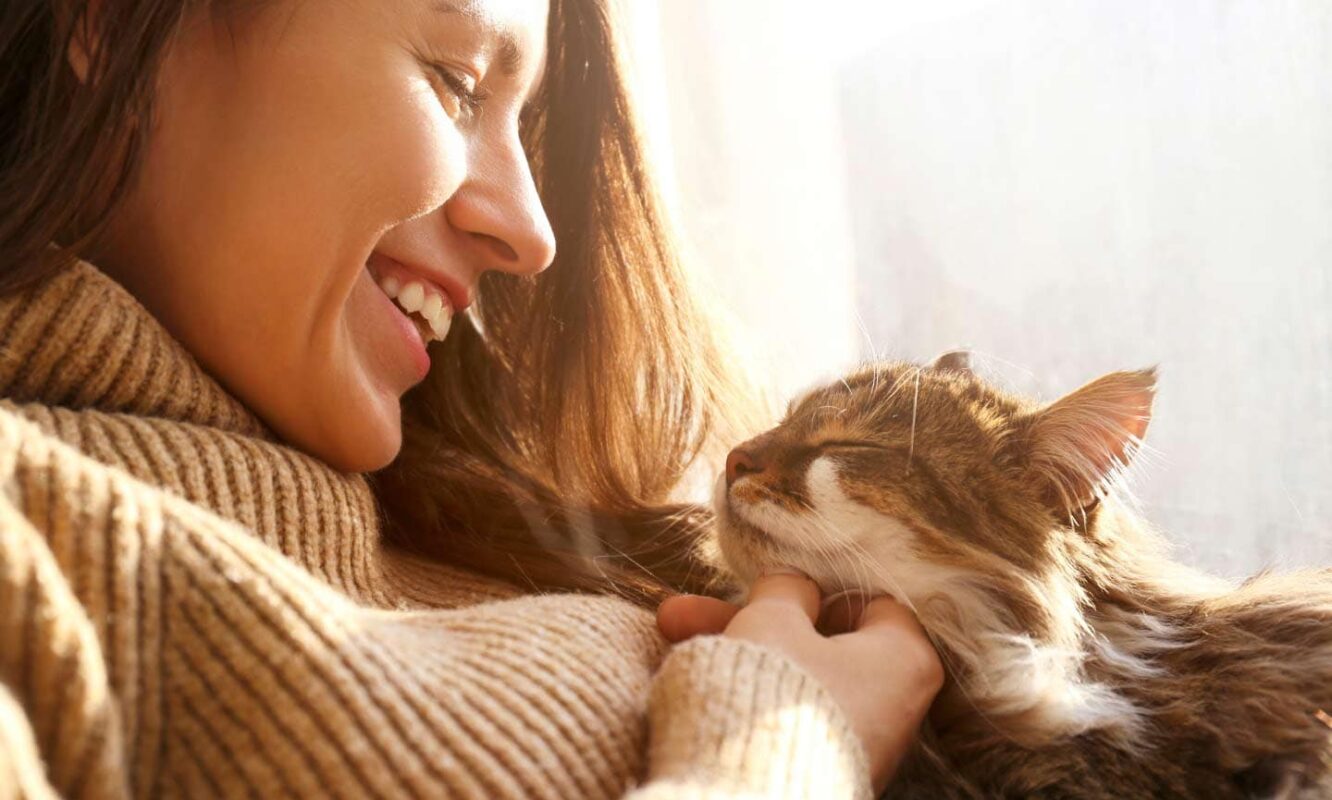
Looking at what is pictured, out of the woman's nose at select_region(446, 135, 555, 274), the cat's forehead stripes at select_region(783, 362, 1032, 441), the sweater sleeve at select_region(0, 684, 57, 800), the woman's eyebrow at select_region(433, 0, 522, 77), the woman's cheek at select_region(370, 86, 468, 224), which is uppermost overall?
the woman's eyebrow at select_region(433, 0, 522, 77)

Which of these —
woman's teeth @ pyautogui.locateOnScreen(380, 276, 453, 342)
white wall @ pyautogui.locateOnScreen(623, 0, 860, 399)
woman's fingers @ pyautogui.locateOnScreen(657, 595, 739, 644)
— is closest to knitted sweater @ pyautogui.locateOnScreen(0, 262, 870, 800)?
woman's fingers @ pyautogui.locateOnScreen(657, 595, 739, 644)

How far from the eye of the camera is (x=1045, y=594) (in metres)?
1.12

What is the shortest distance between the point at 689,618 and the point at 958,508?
34 cm

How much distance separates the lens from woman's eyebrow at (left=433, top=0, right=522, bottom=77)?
1.12 metres

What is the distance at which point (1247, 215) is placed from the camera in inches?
54.2

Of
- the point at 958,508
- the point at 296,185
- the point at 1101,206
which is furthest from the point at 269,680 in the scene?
the point at 1101,206

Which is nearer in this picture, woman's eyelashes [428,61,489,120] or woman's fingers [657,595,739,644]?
woman's fingers [657,595,739,644]

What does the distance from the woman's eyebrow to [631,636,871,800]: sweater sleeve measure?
0.73m

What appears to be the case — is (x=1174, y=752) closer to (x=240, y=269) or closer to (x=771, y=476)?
(x=771, y=476)

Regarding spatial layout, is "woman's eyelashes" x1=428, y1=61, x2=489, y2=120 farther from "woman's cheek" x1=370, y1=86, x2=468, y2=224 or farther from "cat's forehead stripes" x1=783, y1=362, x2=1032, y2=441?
"cat's forehead stripes" x1=783, y1=362, x2=1032, y2=441

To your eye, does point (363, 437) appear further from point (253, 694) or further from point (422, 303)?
point (253, 694)

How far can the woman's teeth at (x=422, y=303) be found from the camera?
3.99 ft

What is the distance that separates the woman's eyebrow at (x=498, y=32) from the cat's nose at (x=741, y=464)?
0.54 m

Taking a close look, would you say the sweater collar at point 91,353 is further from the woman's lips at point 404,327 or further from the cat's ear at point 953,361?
the cat's ear at point 953,361
